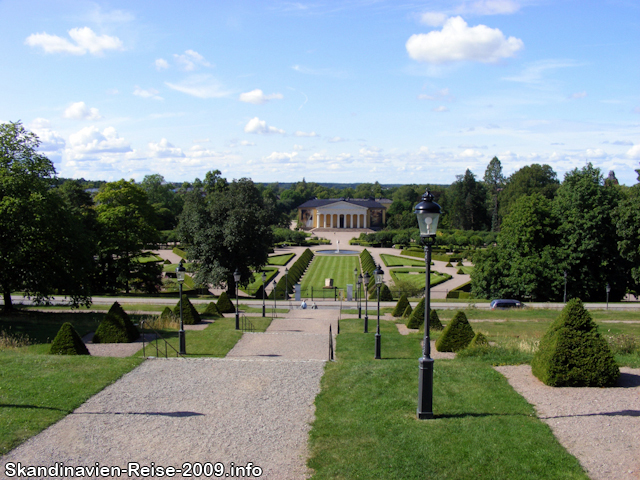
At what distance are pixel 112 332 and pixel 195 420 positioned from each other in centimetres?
1031

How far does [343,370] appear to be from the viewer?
12.1 meters

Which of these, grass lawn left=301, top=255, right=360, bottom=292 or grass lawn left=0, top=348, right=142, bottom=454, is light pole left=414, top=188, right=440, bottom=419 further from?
grass lawn left=301, top=255, right=360, bottom=292

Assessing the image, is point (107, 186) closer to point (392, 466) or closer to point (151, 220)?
point (151, 220)

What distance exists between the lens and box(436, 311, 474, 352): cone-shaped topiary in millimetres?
15992

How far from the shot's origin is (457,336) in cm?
1611

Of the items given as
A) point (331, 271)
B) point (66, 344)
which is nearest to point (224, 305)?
point (66, 344)

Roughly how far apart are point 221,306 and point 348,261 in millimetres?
38429

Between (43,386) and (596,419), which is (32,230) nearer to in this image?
(43,386)

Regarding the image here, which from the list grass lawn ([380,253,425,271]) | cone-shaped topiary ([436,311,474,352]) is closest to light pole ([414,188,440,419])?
cone-shaped topiary ([436,311,474,352])

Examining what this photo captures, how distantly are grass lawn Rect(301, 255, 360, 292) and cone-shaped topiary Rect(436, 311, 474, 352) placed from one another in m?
26.5

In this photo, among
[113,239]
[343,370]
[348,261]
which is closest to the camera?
[343,370]

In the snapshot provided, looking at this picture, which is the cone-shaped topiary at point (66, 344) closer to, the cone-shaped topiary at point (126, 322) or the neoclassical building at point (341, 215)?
the cone-shaped topiary at point (126, 322)

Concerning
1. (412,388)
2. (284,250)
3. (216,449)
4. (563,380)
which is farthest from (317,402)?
(284,250)

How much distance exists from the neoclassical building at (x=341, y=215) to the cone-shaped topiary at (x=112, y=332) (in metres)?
108
